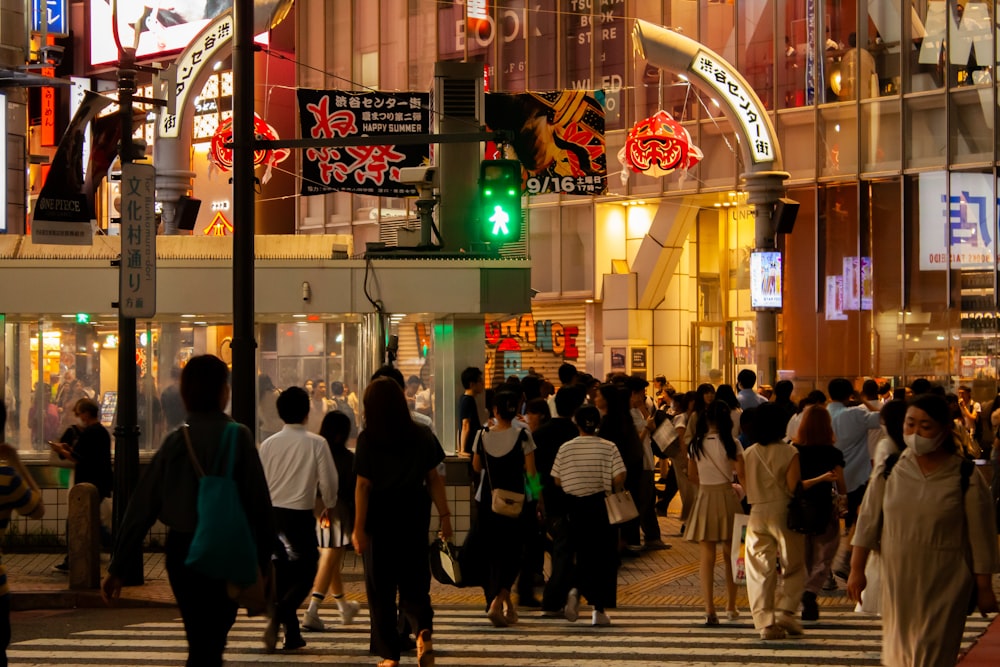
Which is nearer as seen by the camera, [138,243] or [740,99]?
[138,243]

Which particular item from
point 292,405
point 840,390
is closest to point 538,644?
point 292,405

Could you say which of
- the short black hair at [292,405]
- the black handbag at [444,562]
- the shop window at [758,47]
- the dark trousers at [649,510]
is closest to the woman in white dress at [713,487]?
the black handbag at [444,562]

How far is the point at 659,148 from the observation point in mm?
27484

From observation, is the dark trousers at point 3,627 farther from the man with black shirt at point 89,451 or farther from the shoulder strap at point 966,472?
the man with black shirt at point 89,451

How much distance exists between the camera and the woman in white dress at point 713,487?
11625mm

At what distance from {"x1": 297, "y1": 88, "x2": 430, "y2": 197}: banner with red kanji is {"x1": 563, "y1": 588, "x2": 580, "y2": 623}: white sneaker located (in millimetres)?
8412

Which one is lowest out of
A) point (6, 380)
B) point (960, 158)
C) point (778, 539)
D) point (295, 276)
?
point (778, 539)

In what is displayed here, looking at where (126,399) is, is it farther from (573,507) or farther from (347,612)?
(573,507)

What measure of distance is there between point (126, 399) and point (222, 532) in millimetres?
8002

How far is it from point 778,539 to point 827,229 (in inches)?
887

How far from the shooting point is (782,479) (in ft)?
35.7

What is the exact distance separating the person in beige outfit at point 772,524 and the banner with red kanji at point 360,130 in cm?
918

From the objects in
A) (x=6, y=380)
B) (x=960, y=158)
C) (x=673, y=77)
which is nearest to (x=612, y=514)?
(x=6, y=380)

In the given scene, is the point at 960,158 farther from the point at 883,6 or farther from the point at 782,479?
the point at 782,479
